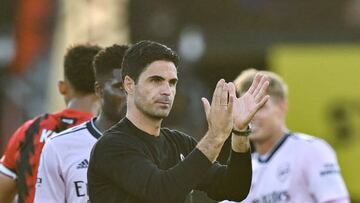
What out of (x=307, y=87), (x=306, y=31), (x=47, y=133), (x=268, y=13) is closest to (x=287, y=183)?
(x=47, y=133)

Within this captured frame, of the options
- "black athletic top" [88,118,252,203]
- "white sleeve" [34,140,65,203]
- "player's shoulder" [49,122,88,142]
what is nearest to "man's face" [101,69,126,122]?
"player's shoulder" [49,122,88,142]

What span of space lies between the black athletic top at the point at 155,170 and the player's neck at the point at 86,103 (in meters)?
1.30

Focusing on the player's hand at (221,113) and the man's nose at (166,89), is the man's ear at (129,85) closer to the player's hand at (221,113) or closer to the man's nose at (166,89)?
the man's nose at (166,89)

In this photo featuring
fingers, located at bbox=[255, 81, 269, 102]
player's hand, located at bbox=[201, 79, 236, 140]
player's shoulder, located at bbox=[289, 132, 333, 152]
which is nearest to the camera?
player's hand, located at bbox=[201, 79, 236, 140]

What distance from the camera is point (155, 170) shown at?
5105 mm

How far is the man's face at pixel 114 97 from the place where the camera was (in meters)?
6.39

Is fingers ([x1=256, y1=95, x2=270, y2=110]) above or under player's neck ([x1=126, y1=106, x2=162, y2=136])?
above

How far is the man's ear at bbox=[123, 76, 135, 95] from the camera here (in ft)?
17.7

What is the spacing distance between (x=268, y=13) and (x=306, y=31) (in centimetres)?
143

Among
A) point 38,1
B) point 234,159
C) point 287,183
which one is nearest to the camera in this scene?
point 234,159

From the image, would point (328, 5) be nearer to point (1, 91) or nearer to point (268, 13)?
point (268, 13)

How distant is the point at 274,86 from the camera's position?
26.6 feet

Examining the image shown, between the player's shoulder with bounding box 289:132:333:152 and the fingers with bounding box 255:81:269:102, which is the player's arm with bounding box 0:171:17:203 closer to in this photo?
the fingers with bounding box 255:81:269:102

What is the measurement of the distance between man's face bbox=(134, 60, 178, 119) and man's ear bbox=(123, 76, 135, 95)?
0.04 metres
